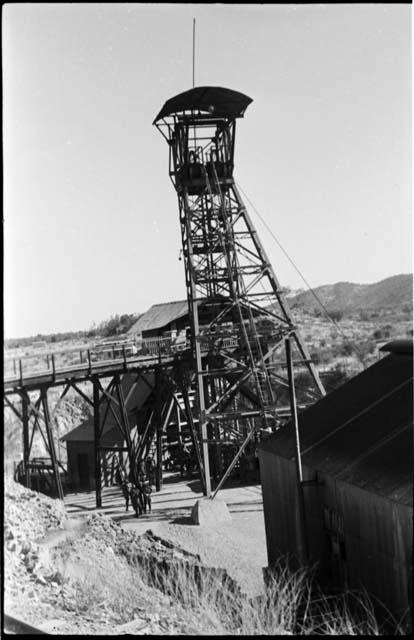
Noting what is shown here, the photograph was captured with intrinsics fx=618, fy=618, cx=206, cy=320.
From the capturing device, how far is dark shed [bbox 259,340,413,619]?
741 centimetres

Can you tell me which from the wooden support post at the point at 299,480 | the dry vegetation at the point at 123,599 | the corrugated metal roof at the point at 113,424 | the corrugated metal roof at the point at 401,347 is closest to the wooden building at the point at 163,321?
the corrugated metal roof at the point at 113,424

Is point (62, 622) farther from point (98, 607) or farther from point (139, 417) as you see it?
point (139, 417)

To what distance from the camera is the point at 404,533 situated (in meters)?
7.03

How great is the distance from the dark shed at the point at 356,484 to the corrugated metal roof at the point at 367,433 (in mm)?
18

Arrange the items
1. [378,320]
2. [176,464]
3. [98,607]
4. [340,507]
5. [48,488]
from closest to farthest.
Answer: [98,607] → [340,507] → [48,488] → [176,464] → [378,320]

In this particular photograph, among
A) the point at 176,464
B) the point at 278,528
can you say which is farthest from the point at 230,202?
the point at 278,528

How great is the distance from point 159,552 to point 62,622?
5844 millimetres

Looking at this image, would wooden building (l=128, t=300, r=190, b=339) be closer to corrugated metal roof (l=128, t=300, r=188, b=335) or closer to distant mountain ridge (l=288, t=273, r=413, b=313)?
corrugated metal roof (l=128, t=300, r=188, b=335)

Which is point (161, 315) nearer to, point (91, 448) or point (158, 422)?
point (91, 448)

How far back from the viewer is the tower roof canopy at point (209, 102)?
62.3ft

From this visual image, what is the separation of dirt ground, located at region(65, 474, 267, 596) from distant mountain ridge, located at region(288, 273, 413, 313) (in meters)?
30.2

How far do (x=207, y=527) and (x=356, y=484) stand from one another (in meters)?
8.72

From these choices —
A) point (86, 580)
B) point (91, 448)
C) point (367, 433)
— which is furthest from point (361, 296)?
point (86, 580)

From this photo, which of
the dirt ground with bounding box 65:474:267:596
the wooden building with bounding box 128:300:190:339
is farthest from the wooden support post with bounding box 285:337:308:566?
the wooden building with bounding box 128:300:190:339
